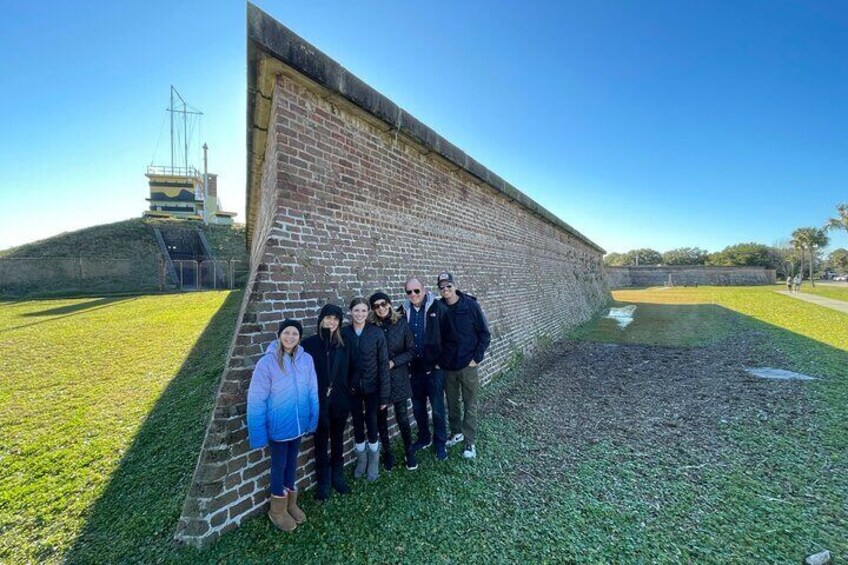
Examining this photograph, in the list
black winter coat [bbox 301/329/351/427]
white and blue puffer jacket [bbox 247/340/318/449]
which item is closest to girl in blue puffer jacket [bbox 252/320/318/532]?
white and blue puffer jacket [bbox 247/340/318/449]

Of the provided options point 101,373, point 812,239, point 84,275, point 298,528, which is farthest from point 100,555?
point 812,239

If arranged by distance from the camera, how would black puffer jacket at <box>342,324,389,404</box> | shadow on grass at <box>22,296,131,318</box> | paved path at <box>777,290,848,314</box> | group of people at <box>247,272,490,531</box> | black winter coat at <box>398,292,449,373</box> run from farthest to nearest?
paved path at <box>777,290,848,314</box>, shadow on grass at <box>22,296,131,318</box>, black winter coat at <box>398,292,449,373</box>, black puffer jacket at <box>342,324,389,404</box>, group of people at <box>247,272,490,531</box>

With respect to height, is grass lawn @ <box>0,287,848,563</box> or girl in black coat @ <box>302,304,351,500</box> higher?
girl in black coat @ <box>302,304,351,500</box>

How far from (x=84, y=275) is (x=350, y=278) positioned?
1005 inches

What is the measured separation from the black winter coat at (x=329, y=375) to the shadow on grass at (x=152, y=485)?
135 centimetres

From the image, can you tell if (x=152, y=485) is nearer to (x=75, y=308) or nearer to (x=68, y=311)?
(x=68, y=311)

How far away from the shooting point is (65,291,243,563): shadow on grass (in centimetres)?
241

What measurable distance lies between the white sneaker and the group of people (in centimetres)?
1

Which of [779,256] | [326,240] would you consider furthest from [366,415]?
[779,256]

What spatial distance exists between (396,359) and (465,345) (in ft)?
2.80

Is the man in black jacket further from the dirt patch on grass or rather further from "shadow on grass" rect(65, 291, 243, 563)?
"shadow on grass" rect(65, 291, 243, 563)

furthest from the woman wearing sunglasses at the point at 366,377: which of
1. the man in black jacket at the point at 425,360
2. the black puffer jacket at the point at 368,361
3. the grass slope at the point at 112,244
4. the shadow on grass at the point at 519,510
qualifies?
the grass slope at the point at 112,244

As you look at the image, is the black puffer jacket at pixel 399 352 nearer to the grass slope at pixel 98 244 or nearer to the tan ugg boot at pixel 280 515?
the tan ugg boot at pixel 280 515

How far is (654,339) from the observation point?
10000 mm
